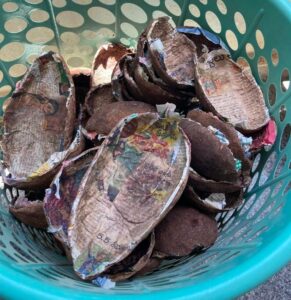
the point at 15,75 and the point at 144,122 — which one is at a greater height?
the point at 144,122

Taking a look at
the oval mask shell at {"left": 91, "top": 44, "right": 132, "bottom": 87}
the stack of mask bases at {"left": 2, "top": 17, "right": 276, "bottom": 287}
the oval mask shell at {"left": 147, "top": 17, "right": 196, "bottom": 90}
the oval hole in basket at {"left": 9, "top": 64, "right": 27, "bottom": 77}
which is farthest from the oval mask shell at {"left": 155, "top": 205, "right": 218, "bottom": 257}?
the oval hole in basket at {"left": 9, "top": 64, "right": 27, "bottom": 77}

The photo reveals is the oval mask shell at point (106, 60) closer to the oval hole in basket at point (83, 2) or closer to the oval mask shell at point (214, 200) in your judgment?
the oval hole in basket at point (83, 2)

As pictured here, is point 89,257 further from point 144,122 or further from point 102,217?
point 144,122

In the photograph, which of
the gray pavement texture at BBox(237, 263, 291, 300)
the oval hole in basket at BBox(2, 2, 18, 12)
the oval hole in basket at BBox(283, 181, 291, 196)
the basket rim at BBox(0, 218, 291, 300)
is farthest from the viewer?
the gray pavement texture at BBox(237, 263, 291, 300)

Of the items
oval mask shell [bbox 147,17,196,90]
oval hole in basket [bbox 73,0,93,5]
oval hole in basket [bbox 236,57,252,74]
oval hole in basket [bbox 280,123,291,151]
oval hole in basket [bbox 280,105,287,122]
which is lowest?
oval hole in basket [bbox 73,0,93,5]

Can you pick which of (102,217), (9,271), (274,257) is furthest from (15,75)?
(274,257)

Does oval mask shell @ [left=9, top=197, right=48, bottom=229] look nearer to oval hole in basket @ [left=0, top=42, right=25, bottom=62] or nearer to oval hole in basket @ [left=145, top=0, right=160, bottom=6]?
oval hole in basket @ [left=0, top=42, right=25, bottom=62]

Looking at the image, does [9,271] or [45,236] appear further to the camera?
[45,236]

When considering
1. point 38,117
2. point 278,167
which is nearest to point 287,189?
point 278,167
